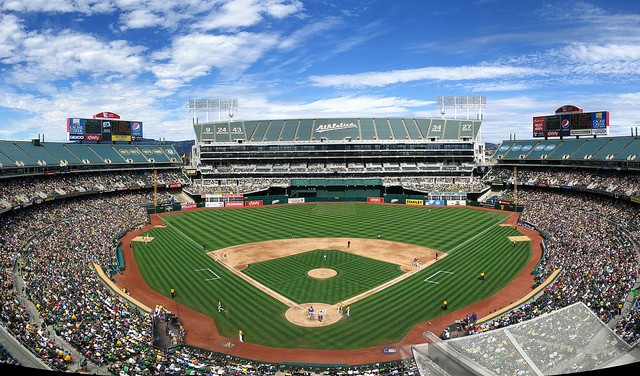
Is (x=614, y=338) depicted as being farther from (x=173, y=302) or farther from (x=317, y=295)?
(x=173, y=302)

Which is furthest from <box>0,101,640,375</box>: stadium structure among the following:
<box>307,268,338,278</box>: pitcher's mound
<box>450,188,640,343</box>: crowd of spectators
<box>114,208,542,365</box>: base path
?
<box>307,268,338,278</box>: pitcher's mound

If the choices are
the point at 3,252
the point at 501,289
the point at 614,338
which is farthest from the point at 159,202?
the point at 614,338

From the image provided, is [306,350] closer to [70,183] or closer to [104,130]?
[70,183]

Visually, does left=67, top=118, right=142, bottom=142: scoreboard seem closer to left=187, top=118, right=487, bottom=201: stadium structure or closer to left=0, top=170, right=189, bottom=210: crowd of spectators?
left=0, top=170, right=189, bottom=210: crowd of spectators

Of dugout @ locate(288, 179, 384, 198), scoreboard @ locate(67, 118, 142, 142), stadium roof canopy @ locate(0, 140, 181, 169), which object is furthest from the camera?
dugout @ locate(288, 179, 384, 198)

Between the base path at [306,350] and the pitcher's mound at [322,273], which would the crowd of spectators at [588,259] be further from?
the pitcher's mound at [322,273]
